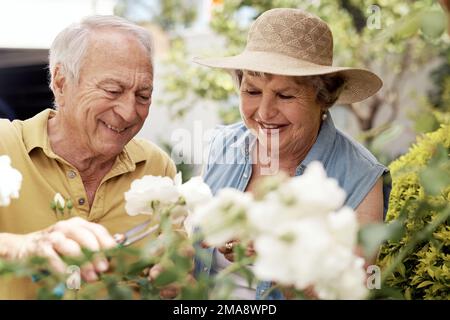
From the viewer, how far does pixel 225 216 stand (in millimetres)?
1001

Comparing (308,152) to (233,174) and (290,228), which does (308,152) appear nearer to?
(233,174)

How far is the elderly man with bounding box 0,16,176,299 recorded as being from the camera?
1904mm

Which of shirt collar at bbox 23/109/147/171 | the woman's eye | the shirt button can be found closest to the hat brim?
the woman's eye

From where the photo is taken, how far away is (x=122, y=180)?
6.80ft

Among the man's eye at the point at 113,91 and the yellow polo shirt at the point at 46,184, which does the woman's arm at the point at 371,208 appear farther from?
the man's eye at the point at 113,91

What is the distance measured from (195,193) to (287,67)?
0.87 m

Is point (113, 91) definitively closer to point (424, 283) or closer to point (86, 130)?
point (86, 130)

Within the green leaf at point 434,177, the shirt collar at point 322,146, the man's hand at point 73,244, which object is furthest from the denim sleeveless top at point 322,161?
the green leaf at point 434,177

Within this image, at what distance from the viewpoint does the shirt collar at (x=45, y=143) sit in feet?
6.41

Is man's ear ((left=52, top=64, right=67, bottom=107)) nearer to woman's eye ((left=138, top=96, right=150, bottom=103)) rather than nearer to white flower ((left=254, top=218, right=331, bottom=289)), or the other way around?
woman's eye ((left=138, top=96, right=150, bottom=103))

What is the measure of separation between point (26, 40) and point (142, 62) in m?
3.68

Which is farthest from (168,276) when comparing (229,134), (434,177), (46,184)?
(229,134)

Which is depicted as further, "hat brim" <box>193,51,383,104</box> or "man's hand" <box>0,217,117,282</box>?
"hat brim" <box>193,51,383,104</box>

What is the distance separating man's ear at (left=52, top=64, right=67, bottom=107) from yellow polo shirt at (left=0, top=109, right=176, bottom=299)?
3.1 inches
